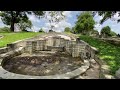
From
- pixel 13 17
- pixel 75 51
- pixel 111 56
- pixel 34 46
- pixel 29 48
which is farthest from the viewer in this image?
pixel 13 17

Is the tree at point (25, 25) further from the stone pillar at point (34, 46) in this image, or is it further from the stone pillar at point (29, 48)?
the stone pillar at point (29, 48)

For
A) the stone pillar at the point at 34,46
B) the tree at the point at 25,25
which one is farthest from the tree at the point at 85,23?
the stone pillar at the point at 34,46

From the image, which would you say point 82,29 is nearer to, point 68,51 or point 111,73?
point 68,51

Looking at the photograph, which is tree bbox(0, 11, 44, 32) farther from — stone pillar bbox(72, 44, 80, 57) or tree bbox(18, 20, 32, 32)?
stone pillar bbox(72, 44, 80, 57)

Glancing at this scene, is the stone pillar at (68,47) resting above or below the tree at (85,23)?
below

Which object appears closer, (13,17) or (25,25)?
(13,17)

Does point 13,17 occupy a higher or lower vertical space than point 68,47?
higher

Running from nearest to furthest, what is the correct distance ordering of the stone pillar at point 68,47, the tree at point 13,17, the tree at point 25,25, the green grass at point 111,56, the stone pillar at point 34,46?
the green grass at point 111,56
the stone pillar at point 68,47
the stone pillar at point 34,46
the tree at point 13,17
the tree at point 25,25

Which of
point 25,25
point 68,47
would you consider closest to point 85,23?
point 25,25

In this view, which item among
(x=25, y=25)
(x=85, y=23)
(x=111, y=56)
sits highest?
(x=85, y=23)

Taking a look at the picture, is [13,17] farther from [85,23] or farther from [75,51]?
Result: [75,51]
